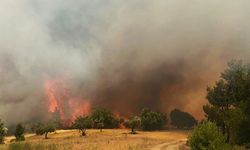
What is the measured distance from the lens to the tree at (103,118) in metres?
150

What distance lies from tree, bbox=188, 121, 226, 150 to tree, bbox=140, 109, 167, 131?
302 ft

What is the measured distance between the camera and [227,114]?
8106 cm

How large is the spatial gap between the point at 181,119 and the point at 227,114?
103913 mm

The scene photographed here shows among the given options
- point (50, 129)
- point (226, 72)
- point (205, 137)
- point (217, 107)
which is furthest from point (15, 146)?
→ point (50, 129)

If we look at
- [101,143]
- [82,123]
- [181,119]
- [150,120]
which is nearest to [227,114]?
[101,143]

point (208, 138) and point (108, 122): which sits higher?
point (108, 122)

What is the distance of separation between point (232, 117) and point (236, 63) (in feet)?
80.3

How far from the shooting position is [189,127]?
179875 millimetres

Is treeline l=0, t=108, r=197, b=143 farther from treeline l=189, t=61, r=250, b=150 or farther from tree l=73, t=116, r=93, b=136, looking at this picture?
treeline l=189, t=61, r=250, b=150

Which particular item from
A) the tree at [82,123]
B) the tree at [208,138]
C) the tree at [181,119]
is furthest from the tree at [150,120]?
the tree at [208,138]

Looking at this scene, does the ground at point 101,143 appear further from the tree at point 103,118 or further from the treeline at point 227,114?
the tree at point 103,118

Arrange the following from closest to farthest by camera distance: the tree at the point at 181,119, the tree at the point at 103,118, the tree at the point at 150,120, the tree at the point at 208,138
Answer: the tree at the point at 208,138
the tree at the point at 150,120
the tree at the point at 103,118
the tree at the point at 181,119

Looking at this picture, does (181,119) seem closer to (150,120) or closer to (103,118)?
(150,120)

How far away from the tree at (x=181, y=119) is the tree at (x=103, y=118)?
3820cm
